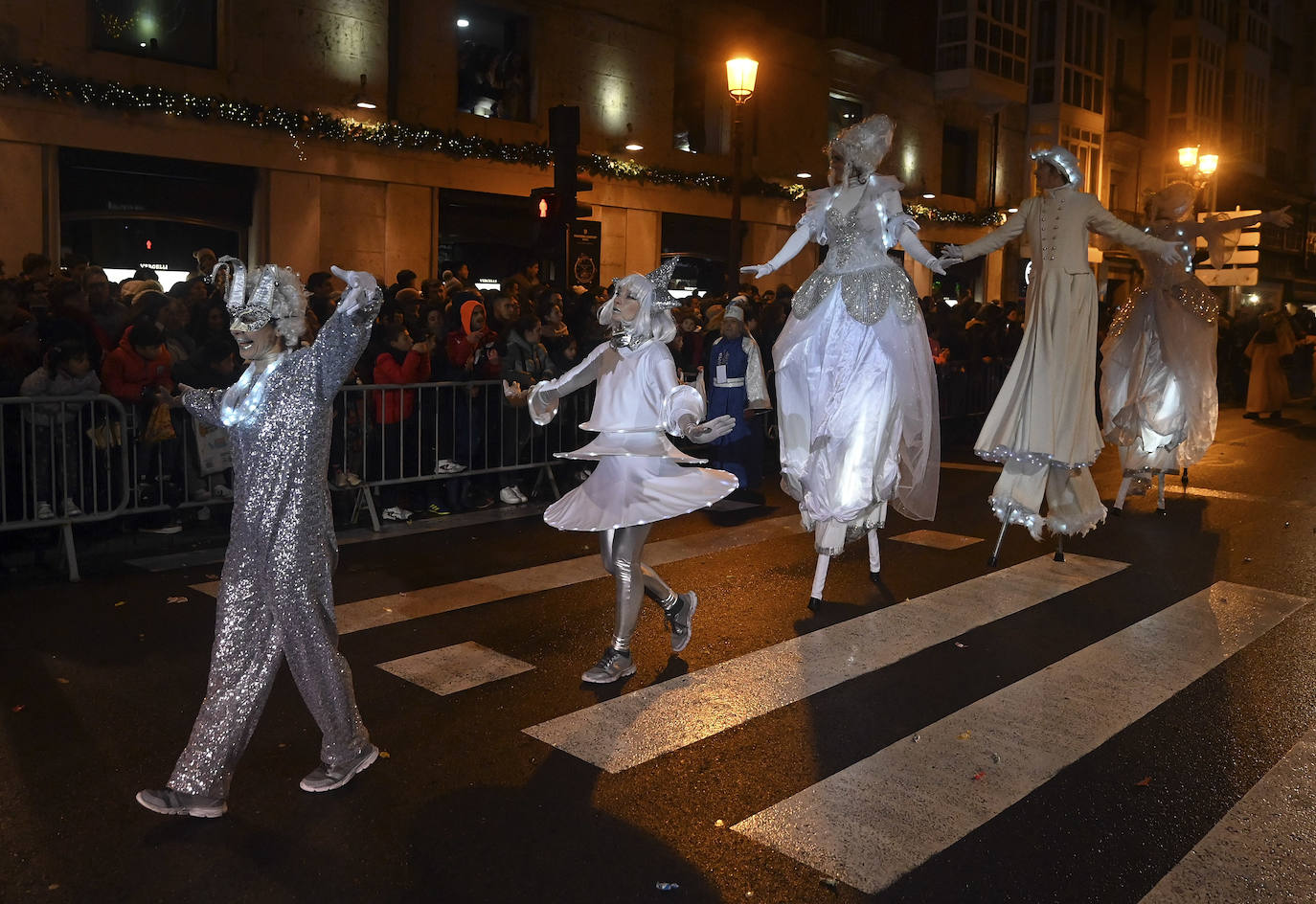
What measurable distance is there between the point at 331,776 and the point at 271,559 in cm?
84

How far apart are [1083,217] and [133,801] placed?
6639mm

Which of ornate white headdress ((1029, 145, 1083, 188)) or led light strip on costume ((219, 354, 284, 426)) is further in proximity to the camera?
ornate white headdress ((1029, 145, 1083, 188))

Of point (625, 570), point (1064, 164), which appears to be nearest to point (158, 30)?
point (1064, 164)

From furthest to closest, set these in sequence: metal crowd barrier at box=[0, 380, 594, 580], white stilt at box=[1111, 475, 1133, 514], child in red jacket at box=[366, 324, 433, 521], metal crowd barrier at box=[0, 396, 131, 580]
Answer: white stilt at box=[1111, 475, 1133, 514], child in red jacket at box=[366, 324, 433, 521], metal crowd barrier at box=[0, 380, 594, 580], metal crowd barrier at box=[0, 396, 131, 580]

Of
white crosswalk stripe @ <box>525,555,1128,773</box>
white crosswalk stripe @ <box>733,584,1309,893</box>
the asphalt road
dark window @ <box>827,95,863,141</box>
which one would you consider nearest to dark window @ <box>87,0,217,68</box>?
the asphalt road

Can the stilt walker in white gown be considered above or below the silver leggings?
above

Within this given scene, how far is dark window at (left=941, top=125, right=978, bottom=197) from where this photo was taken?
34594 millimetres

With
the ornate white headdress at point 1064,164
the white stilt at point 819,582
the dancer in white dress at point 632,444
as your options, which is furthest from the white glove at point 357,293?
the ornate white headdress at point 1064,164

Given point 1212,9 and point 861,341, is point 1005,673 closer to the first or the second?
point 861,341

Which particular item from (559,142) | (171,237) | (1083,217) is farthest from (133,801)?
(171,237)

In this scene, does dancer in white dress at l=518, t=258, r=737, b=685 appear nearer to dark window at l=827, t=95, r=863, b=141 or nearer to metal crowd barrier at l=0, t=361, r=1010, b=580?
metal crowd barrier at l=0, t=361, r=1010, b=580

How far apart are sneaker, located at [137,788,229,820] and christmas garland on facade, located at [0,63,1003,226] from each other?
13801 mm

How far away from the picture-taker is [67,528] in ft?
24.7

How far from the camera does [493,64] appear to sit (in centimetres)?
2136
